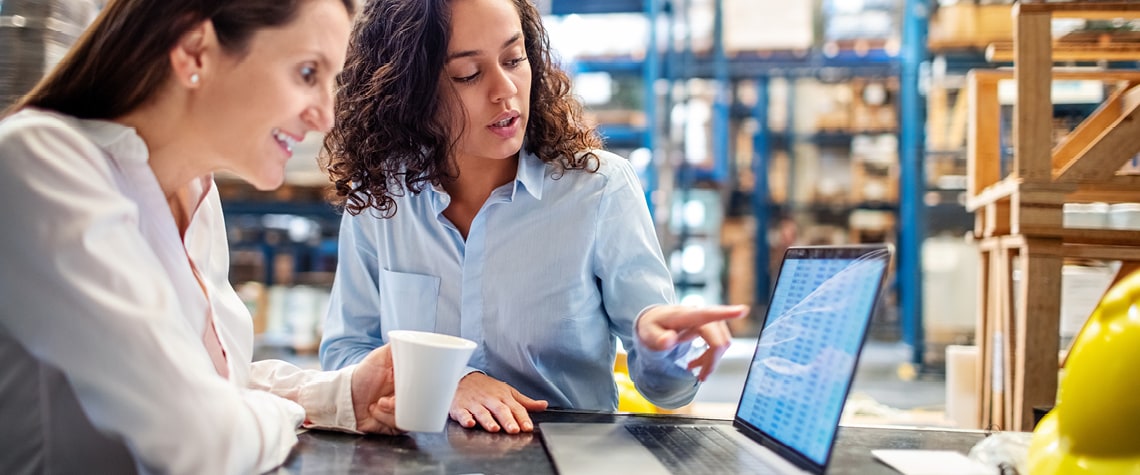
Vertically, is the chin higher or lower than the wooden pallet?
higher

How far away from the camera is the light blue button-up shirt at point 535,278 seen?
145cm

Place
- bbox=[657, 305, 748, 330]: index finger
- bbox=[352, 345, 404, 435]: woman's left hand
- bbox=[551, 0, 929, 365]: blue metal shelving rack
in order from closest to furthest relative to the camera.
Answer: bbox=[657, 305, 748, 330]: index finger
bbox=[352, 345, 404, 435]: woman's left hand
bbox=[551, 0, 929, 365]: blue metal shelving rack

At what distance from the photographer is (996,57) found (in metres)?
2.13

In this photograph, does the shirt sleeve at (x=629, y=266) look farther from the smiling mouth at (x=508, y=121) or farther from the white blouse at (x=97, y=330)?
the white blouse at (x=97, y=330)

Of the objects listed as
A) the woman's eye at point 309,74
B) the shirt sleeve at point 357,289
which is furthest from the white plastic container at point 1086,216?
the woman's eye at point 309,74

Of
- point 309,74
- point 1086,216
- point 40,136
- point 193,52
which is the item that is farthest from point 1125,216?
point 40,136

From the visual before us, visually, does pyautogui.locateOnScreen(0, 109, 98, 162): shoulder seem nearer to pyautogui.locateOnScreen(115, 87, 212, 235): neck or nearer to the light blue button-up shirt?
pyautogui.locateOnScreen(115, 87, 212, 235): neck

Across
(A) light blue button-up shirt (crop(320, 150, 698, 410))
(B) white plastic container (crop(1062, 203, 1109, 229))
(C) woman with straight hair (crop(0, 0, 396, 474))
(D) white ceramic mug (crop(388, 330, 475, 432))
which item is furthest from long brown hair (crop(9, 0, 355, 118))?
(B) white plastic container (crop(1062, 203, 1109, 229))

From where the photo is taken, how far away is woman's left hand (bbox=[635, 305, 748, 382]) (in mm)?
999

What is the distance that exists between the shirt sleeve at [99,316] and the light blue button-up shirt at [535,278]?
691 mm

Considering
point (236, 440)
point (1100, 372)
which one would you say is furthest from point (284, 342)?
point (1100, 372)

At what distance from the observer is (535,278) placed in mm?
1459

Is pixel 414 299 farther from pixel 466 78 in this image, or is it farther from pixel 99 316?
pixel 99 316

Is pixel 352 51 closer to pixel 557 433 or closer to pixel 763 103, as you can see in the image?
pixel 557 433
